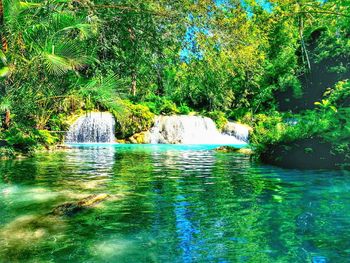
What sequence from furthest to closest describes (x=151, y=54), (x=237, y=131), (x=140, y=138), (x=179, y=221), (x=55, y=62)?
(x=237, y=131) → (x=140, y=138) → (x=55, y=62) → (x=151, y=54) → (x=179, y=221)

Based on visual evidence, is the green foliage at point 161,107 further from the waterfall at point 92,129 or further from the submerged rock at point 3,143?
the submerged rock at point 3,143

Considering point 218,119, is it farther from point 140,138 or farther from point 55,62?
point 55,62

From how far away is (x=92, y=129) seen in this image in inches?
1104

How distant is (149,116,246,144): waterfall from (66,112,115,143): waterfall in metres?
3.20

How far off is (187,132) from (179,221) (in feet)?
84.3

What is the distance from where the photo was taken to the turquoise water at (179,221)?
3.35 meters

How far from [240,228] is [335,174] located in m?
5.64

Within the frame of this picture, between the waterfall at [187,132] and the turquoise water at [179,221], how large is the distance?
71.2 feet

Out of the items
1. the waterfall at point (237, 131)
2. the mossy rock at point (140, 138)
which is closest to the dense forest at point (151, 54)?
the mossy rock at point (140, 138)

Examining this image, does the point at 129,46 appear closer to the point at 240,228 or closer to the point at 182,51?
the point at 182,51

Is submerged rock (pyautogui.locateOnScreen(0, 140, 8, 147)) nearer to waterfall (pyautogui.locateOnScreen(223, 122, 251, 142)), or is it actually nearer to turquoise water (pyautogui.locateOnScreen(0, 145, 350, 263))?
turquoise water (pyautogui.locateOnScreen(0, 145, 350, 263))

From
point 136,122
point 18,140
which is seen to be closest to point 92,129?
point 136,122

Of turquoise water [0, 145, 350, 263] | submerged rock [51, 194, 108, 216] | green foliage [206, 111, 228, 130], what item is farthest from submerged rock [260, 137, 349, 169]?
green foliage [206, 111, 228, 130]

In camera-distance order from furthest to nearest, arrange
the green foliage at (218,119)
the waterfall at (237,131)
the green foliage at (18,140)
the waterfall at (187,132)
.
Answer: the green foliage at (218,119)
the waterfall at (237,131)
the waterfall at (187,132)
the green foliage at (18,140)
